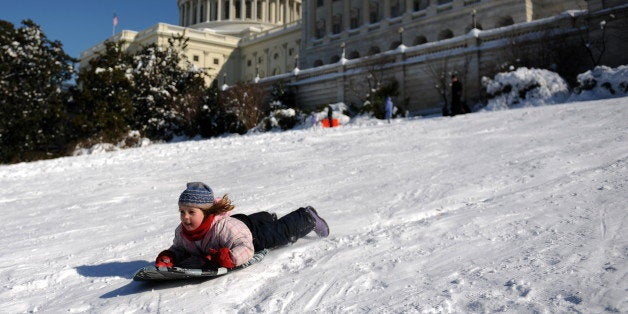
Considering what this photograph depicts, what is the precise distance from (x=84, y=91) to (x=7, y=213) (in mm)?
22937

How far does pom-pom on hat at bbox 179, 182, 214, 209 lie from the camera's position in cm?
360

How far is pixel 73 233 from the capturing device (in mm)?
5797

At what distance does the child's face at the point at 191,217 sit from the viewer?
3629 millimetres

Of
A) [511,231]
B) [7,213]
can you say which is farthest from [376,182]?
[7,213]

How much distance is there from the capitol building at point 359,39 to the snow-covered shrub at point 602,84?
4817 millimetres

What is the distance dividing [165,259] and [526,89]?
18.7 metres

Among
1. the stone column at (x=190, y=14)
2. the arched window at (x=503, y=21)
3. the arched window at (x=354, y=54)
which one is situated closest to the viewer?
the arched window at (x=503, y=21)

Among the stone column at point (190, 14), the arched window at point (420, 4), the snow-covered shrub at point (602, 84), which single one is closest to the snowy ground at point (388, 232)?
the snow-covered shrub at point (602, 84)

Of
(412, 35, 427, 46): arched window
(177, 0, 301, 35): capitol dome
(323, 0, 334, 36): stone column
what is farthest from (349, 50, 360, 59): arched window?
(177, 0, 301, 35): capitol dome

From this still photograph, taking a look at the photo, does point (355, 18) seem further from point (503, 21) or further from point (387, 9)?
point (503, 21)

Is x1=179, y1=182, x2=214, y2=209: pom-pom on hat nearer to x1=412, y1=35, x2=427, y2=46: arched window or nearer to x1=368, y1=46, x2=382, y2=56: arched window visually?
x1=412, y1=35, x2=427, y2=46: arched window

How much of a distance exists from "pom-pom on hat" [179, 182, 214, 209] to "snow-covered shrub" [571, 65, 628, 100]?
1710cm

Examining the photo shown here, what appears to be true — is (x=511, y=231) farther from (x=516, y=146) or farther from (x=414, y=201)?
(x=516, y=146)

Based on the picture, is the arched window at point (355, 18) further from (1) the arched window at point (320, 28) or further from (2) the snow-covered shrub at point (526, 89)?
(2) the snow-covered shrub at point (526, 89)
